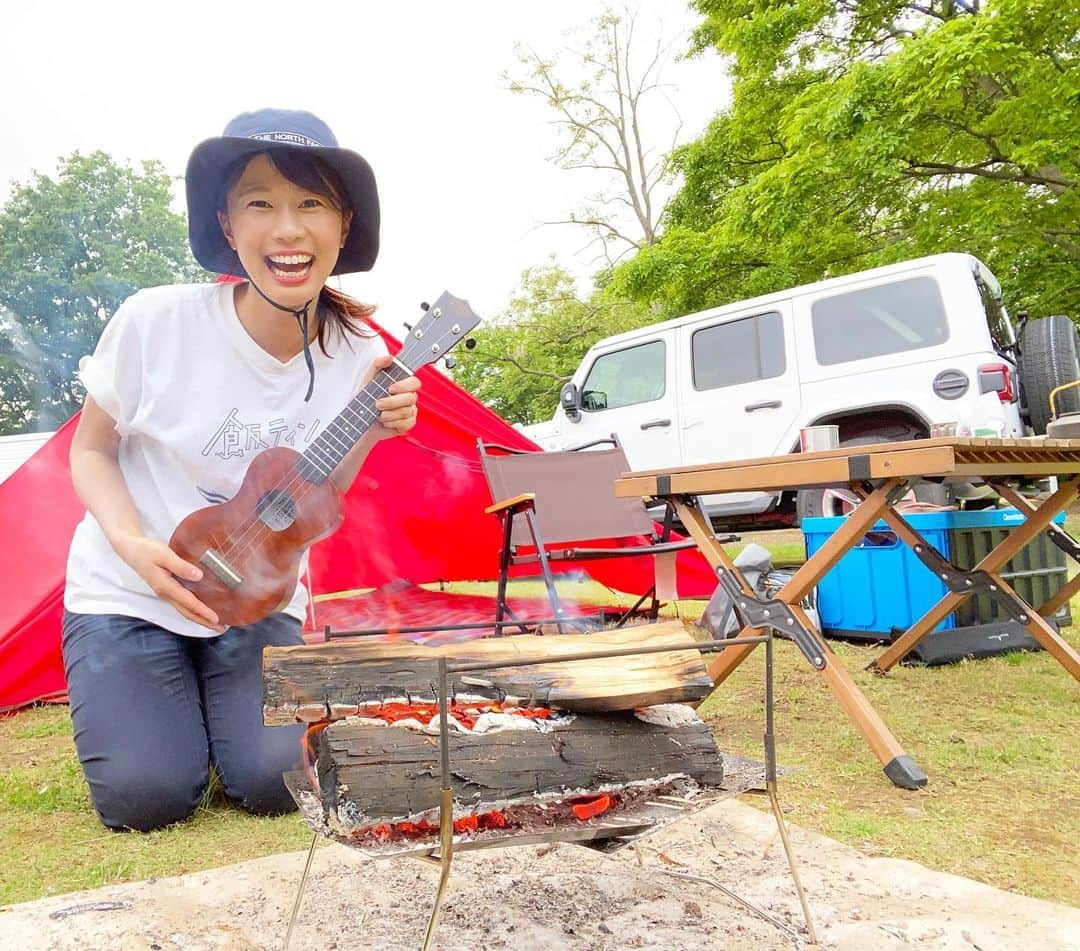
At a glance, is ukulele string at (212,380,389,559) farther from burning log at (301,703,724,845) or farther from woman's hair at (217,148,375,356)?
burning log at (301,703,724,845)

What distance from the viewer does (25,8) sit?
371 cm

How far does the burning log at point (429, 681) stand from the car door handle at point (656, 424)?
516cm

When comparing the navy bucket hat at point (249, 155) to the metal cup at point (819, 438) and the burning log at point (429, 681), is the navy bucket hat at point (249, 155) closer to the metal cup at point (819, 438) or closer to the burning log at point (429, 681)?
the burning log at point (429, 681)

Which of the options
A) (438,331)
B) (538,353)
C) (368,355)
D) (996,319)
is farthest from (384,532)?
(538,353)

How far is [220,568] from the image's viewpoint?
1.93 meters

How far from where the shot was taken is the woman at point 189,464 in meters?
1.96

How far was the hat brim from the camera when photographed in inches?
68.8

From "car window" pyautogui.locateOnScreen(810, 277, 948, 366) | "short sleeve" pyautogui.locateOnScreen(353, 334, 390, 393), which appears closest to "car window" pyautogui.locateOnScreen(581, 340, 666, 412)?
"car window" pyautogui.locateOnScreen(810, 277, 948, 366)

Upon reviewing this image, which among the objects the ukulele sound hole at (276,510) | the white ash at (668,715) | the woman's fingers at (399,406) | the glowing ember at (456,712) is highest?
the woman's fingers at (399,406)

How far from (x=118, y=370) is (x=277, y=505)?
0.49 metres

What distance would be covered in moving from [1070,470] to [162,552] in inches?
104

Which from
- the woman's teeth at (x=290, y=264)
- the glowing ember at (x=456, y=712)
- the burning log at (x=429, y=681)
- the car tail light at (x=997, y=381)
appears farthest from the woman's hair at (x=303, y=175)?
the car tail light at (x=997, y=381)

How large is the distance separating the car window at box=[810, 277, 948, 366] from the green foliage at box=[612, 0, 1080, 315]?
2.91 m

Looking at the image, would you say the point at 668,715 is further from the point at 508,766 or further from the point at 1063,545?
the point at 1063,545
